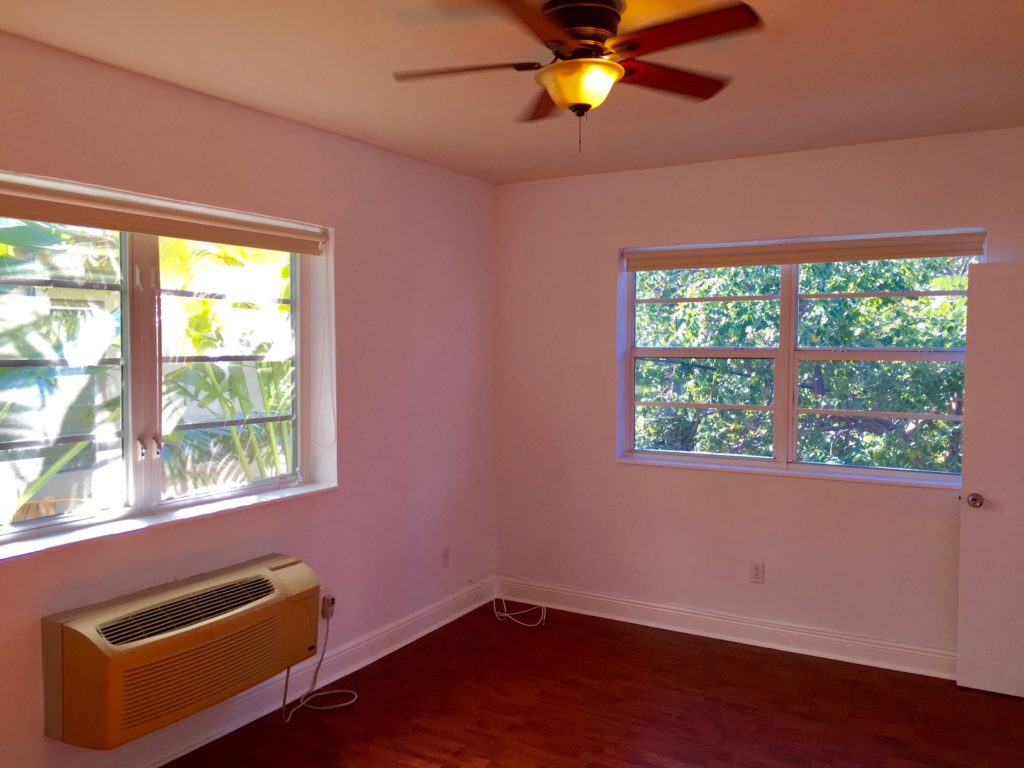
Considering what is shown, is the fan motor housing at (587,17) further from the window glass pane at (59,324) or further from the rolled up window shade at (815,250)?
the rolled up window shade at (815,250)

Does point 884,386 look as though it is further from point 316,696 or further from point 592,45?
point 316,696

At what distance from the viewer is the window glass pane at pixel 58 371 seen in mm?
2520

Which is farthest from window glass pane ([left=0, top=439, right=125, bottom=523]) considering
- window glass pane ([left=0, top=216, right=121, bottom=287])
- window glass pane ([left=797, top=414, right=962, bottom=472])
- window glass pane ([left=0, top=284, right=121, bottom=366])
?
window glass pane ([left=797, top=414, right=962, bottom=472])

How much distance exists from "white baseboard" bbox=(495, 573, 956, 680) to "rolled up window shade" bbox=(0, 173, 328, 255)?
94.7 inches

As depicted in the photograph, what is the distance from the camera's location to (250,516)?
3.17 meters

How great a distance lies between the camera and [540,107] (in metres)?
2.38

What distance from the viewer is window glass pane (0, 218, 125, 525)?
2.52 metres

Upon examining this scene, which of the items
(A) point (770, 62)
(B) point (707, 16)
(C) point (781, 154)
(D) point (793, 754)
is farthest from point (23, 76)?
(D) point (793, 754)

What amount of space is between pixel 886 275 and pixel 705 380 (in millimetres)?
1030

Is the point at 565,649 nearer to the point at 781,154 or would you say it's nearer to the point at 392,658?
the point at 392,658

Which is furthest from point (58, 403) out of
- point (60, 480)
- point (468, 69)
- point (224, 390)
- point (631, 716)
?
point (631, 716)

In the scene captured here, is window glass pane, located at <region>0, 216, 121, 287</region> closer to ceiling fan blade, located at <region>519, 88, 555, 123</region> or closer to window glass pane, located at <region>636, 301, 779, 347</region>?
ceiling fan blade, located at <region>519, 88, 555, 123</region>

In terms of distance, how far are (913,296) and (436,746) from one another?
2966 mm

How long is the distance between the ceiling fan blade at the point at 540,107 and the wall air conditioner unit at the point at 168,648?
1987 mm
